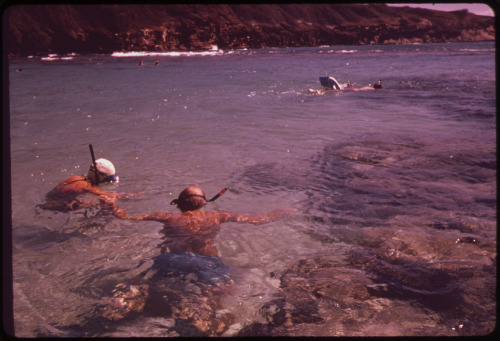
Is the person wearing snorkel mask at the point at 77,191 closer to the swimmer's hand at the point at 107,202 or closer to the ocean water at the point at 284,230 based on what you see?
the swimmer's hand at the point at 107,202

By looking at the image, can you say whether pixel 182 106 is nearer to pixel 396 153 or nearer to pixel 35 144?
pixel 35 144

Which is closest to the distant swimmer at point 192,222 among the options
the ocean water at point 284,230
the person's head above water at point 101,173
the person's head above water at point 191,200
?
the person's head above water at point 191,200

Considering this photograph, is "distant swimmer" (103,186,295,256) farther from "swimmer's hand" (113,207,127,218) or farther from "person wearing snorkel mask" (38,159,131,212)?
"person wearing snorkel mask" (38,159,131,212)

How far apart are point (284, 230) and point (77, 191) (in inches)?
161

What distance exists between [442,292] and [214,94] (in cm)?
2244

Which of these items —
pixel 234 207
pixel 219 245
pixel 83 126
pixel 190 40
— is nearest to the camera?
pixel 219 245

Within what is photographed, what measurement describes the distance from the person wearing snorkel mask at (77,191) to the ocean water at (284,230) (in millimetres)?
234

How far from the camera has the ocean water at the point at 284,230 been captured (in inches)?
156

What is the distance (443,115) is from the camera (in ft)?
52.7

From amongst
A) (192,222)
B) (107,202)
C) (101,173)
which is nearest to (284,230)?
(192,222)

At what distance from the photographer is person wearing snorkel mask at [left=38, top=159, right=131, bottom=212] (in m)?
6.89

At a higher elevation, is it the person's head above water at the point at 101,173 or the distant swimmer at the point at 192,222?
the person's head above water at the point at 101,173

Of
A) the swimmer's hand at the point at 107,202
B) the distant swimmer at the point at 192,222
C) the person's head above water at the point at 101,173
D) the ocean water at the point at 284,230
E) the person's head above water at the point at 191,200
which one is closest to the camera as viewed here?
the ocean water at the point at 284,230

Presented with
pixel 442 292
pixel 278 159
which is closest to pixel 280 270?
pixel 442 292
